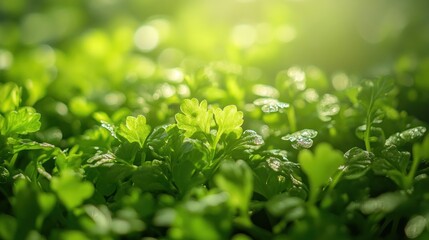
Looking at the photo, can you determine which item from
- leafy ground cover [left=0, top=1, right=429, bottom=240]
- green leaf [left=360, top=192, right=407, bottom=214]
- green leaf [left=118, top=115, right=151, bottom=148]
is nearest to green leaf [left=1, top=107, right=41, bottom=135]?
leafy ground cover [left=0, top=1, right=429, bottom=240]

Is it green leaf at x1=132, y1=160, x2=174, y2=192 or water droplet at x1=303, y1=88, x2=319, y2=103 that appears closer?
green leaf at x1=132, y1=160, x2=174, y2=192

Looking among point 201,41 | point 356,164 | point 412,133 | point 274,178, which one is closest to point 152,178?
point 274,178

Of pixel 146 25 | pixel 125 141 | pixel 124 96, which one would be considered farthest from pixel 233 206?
pixel 146 25

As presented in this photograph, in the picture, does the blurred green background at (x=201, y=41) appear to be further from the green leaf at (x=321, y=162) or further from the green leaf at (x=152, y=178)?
the green leaf at (x=321, y=162)

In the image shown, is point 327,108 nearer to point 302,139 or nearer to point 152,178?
point 302,139

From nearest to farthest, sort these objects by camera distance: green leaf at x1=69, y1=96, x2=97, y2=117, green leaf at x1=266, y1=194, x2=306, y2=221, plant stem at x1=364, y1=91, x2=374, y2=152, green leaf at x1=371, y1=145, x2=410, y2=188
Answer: green leaf at x1=266, y1=194, x2=306, y2=221, green leaf at x1=371, y1=145, x2=410, y2=188, plant stem at x1=364, y1=91, x2=374, y2=152, green leaf at x1=69, y1=96, x2=97, y2=117

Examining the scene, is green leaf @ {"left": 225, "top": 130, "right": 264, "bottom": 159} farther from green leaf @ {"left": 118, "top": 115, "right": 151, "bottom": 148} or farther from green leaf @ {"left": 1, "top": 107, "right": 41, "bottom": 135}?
green leaf @ {"left": 1, "top": 107, "right": 41, "bottom": 135}

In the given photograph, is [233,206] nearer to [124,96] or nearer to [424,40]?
[124,96]
